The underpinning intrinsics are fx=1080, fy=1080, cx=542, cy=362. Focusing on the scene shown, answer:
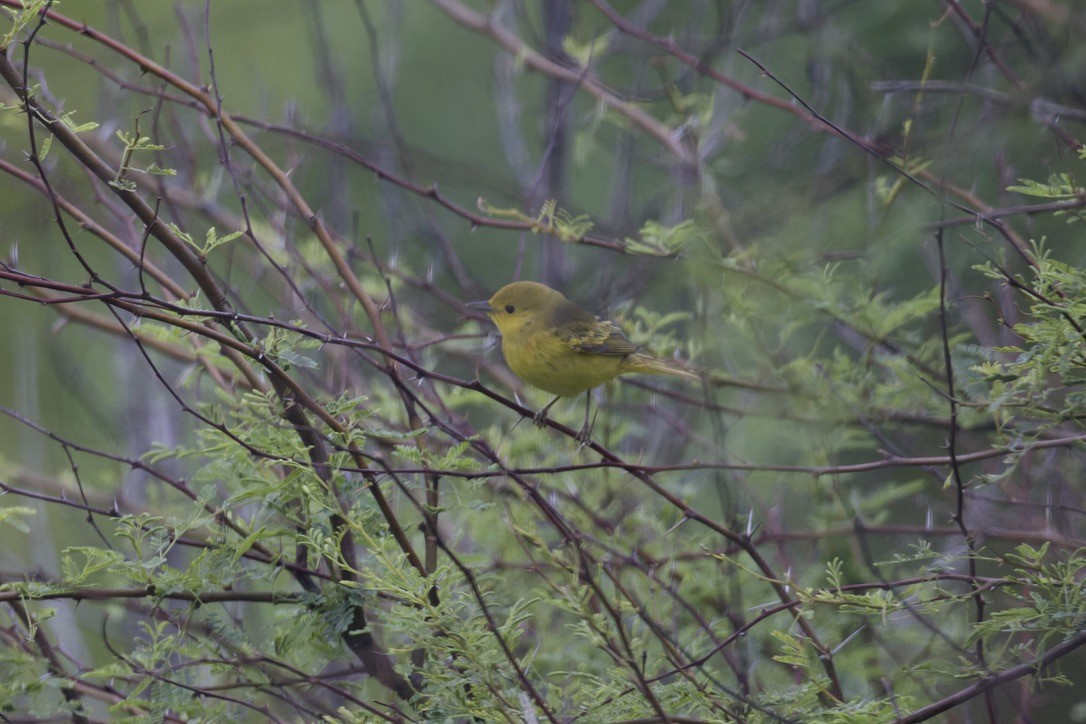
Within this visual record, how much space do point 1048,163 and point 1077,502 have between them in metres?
1.34

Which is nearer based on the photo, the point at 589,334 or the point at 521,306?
the point at 589,334

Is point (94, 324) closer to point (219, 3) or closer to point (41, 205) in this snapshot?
point (41, 205)

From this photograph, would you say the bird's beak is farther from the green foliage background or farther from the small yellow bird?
the green foliage background

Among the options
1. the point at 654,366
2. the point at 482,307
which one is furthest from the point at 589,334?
the point at 482,307

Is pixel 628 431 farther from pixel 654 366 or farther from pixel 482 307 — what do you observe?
pixel 482 307

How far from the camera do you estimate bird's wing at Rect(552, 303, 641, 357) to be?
147 inches

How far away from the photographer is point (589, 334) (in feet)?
12.4

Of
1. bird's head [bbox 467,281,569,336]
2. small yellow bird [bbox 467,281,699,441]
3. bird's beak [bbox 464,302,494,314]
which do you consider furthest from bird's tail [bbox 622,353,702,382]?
bird's beak [bbox 464,302,494,314]

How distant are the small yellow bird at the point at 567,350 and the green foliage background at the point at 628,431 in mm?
132

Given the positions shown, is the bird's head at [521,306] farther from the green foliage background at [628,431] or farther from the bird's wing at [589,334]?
the green foliage background at [628,431]

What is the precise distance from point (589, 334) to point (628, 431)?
365 mm

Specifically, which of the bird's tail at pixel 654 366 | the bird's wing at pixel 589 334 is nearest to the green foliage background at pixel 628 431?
the bird's tail at pixel 654 366

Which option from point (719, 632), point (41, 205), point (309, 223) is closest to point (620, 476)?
point (719, 632)

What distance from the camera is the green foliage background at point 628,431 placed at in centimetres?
199
